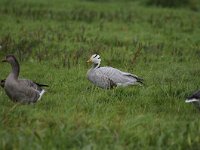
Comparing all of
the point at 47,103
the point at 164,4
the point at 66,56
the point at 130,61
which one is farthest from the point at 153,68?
the point at 164,4

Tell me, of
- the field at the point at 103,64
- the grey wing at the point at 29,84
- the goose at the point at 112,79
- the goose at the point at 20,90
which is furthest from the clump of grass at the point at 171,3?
the goose at the point at 20,90

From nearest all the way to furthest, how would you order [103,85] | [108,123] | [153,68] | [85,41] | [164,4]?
1. [108,123]
2. [103,85]
3. [153,68]
4. [85,41]
5. [164,4]

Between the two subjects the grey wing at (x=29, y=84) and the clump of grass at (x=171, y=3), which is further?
the clump of grass at (x=171, y=3)

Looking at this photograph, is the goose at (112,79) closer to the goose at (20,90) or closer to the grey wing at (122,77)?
the grey wing at (122,77)

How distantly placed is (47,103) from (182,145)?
2.84 metres

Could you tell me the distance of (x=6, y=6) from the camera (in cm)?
2062

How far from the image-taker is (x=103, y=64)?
13.7 m

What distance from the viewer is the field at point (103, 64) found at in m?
7.42

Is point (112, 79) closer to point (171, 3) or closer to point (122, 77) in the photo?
point (122, 77)

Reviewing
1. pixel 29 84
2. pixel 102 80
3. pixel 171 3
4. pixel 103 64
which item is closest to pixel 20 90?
pixel 29 84

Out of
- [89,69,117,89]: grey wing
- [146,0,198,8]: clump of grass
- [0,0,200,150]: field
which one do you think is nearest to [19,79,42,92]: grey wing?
[0,0,200,150]: field

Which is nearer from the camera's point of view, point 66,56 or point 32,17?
point 66,56

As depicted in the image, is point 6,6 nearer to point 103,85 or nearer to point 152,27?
point 152,27

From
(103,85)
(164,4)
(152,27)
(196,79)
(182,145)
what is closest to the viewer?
(182,145)
